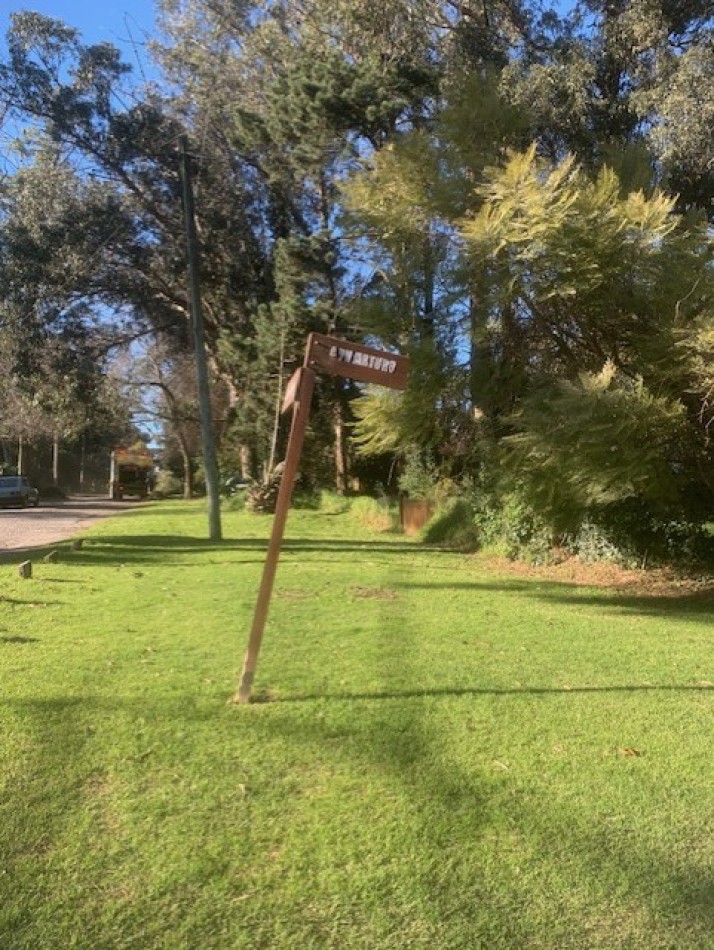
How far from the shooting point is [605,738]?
519cm

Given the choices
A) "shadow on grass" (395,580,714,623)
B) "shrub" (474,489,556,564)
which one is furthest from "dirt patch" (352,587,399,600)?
"shrub" (474,489,556,564)

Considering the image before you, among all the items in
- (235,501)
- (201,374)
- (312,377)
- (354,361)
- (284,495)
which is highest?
(201,374)

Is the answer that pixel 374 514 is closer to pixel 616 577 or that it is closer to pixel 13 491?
pixel 616 577

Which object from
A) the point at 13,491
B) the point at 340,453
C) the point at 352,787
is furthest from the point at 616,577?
the point at 13,491

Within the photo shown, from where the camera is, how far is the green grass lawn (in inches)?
127

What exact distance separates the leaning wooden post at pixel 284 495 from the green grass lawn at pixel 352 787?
249 mm

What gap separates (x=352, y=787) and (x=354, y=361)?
2600mm

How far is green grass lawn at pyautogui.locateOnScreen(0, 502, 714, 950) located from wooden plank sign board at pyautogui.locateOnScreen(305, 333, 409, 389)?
222 centimetres

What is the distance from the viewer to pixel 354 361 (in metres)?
5.43

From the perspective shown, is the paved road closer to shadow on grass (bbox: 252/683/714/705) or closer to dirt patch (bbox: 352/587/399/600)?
dirt patch (bbox: 352/587/399/600)

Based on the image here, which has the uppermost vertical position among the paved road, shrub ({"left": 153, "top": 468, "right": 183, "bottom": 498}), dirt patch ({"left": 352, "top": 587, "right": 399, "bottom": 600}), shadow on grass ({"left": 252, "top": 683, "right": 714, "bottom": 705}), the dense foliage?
the dense foliage

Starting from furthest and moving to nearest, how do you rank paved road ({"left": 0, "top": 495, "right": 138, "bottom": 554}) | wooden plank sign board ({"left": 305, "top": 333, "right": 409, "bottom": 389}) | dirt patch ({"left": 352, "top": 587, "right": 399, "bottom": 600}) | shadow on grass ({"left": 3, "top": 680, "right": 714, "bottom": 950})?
paved road ({"left": 0, "top": 495, "right": 138, "bottom": 554}) < dirt patch ({"left": 352, "top": 587, "right": 399, "bottom": 600}) < wooden plank sign board ({"left": 305, "top": 333, "right": 409, "bottom": 389}) < shadow on grass ({"left": 3, "top": 680, "right": 714, "bottom": 950})

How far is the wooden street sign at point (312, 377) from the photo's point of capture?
17.6 feet

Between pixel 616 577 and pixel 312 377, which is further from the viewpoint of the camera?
pixel 616 577
